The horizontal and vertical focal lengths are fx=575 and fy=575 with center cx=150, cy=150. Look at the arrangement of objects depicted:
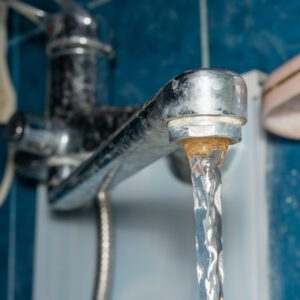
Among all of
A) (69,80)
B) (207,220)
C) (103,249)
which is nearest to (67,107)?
(69,80)

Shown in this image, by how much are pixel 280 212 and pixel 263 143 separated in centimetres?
6

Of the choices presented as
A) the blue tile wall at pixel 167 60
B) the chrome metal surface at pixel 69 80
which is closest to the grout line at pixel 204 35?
the blue tile wall at pixel 167 60

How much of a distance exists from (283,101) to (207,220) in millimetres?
148

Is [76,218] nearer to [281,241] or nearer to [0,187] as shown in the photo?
[0,187]

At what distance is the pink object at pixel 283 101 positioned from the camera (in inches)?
15.7

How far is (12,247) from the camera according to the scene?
674 mm

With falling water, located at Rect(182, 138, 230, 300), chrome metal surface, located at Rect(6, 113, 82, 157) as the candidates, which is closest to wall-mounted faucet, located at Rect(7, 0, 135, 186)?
chrome metal surface, located at Rect(6, 113, 82, 157)

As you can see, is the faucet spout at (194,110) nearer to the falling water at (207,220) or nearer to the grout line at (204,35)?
the falling water at (207,220)

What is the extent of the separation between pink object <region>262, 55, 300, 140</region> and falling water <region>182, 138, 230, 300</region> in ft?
0.41

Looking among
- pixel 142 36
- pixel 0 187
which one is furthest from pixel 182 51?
pixel 0 187

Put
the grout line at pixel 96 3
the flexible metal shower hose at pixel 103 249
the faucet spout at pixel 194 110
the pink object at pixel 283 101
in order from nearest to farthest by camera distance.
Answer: the faucet spout at pixel 194 110
the pink object at pixel 283 101
the flexible metal shower hose at pixel 103 249
the grout line at pixel 96 3

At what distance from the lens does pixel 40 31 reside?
28.0 inches

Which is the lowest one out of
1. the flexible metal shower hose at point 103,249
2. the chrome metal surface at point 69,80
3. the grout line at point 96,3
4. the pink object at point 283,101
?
the flexible metal shower hose at point 103,249

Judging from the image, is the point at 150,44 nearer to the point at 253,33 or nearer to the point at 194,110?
the point at 253,33
